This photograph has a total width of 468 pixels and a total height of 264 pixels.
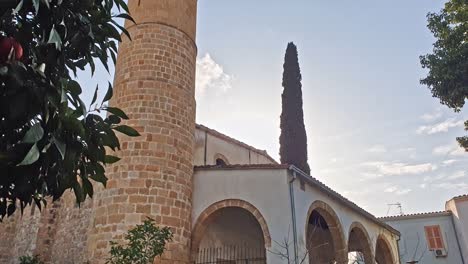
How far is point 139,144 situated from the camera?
32.6 feet

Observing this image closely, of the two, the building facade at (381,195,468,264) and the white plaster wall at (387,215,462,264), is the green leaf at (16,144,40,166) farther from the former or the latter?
the white plaster wall at (387,215,462,264)

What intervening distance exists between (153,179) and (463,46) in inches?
353

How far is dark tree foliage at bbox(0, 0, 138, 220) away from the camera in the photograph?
6.82ft

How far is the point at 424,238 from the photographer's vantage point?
2267cm

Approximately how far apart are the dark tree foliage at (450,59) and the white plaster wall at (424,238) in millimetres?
12791

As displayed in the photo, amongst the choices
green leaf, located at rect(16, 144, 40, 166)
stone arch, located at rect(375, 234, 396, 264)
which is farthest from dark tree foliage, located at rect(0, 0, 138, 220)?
stone arch, located at rect(375, 234, 396, 264)

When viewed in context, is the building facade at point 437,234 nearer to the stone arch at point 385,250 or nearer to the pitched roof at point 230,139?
the stone arch at point 385,250

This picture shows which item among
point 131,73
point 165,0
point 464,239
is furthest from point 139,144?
point 464,239

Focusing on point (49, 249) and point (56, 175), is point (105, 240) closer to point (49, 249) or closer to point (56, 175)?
point (49, 249)

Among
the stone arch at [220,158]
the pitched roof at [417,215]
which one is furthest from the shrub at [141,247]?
the pitched roof at [417,215]

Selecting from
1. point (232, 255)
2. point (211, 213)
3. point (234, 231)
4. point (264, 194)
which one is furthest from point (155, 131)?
point (232, 255)

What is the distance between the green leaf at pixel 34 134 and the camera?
1.93 meters

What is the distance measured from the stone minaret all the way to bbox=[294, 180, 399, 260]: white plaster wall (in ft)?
8.97

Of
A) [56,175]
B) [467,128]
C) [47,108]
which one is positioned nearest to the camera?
[47,108]
